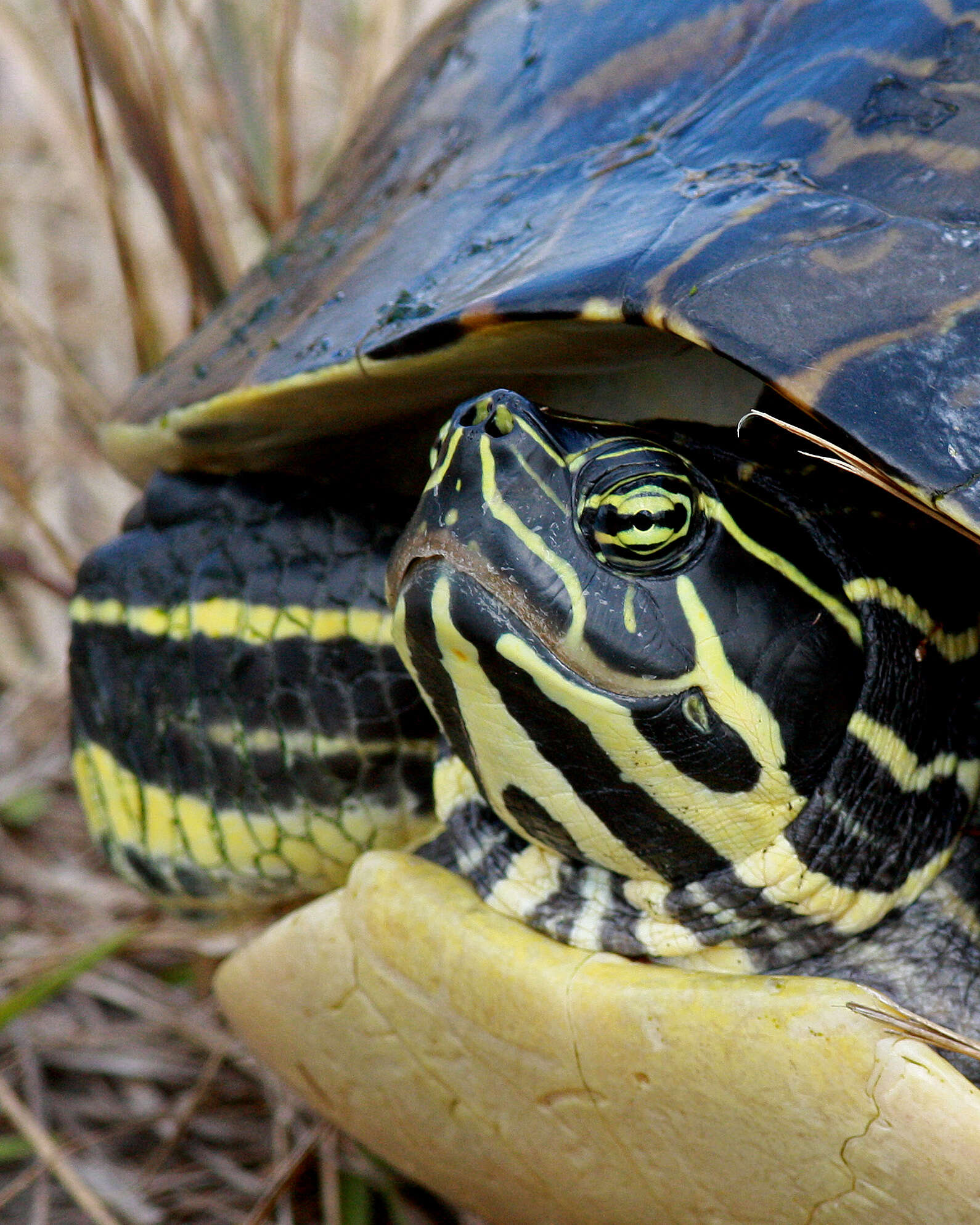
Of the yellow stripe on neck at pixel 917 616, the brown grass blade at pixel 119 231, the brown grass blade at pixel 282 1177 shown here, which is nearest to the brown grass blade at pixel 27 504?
the brown grass blade at pixel 119 231

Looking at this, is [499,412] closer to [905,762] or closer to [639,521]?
[639,521]

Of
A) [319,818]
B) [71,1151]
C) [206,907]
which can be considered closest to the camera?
[319,818]

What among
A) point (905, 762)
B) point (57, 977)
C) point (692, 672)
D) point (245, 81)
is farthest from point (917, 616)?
point (245, 81)

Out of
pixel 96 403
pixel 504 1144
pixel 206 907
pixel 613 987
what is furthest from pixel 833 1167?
pixel 96 403

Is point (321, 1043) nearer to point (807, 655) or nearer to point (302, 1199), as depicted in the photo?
point (302, 1199)

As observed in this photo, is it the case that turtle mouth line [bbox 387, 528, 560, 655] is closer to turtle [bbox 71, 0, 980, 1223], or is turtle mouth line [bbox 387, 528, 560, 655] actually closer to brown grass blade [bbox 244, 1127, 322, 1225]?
turtle [bbox 71, 0, 980, 1223]

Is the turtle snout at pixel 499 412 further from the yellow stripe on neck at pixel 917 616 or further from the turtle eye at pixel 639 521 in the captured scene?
the yellow stripe on neck at pixel 917 616
